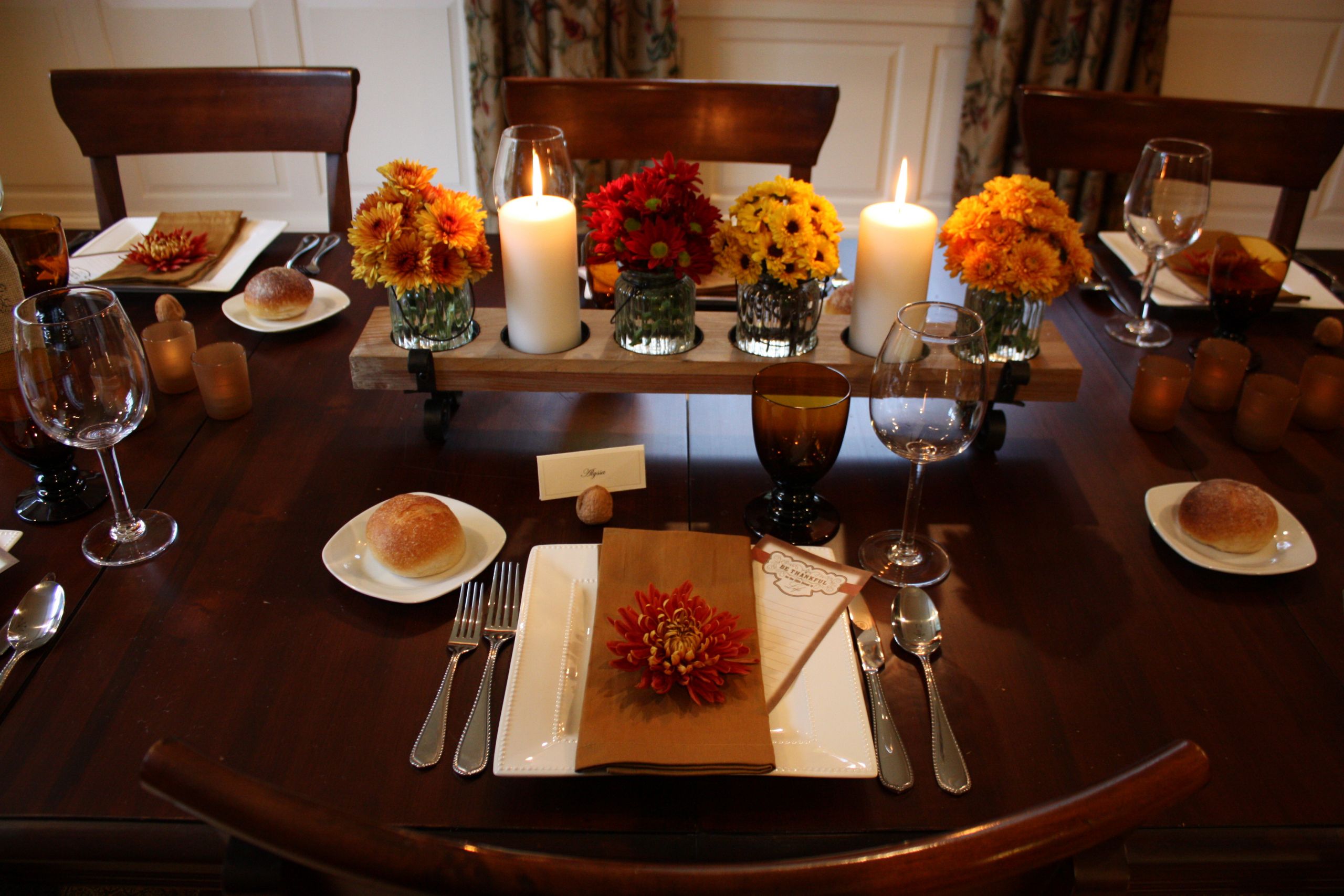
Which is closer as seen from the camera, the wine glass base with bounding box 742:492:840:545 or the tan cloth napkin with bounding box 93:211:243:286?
the wine glass base with bounding box 742:492:840:545

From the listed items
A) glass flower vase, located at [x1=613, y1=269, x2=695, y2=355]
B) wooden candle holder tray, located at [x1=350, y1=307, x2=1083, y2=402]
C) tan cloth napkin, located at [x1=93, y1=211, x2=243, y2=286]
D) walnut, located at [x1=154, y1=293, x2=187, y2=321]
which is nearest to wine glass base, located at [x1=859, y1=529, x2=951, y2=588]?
wooden candle holder tray, located at [x1=350, y1=307, x2=1083, y2=402]

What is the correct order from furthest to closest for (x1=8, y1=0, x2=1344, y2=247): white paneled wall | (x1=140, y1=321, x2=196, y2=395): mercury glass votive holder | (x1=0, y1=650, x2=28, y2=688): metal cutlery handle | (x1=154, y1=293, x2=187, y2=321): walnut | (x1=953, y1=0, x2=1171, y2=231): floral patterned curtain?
1. (x1=8, y1=0, x2=1344, y2=247): white paneled wall
2. (x1=953, y1=0, x2=1171, y2=231): floral patterned curtain
3. (x1=154, y1=293, x2=187, y2=321): walnut
4. (x1=140, y1=321, x2=196, y2=395): mercury glass votive holder
5. (x1=0, y1=650, x2=28, y2=688): metal cutlery handle

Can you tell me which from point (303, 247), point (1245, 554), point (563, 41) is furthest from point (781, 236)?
point (563, 41)

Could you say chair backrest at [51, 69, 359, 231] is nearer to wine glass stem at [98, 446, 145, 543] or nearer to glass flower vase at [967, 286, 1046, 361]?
wine glass stem at [98, 446, 145, 543]

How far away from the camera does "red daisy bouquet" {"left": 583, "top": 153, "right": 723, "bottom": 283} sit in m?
1.00

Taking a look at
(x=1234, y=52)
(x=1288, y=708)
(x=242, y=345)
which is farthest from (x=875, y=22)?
(x=1288, y=708)

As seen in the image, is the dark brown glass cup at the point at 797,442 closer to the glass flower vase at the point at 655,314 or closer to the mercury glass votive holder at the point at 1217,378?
the glass flower vase at the point at 655,314

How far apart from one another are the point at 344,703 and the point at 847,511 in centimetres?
53

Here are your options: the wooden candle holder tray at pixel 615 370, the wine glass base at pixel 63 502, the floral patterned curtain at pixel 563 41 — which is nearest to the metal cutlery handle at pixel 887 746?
the wooden candle holder tray at pixel 615 370

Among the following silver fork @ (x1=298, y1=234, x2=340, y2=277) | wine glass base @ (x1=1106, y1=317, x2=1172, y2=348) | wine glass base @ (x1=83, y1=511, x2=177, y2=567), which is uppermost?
silver fork @ (x1=298, y1=234, x2=340, y2=277)

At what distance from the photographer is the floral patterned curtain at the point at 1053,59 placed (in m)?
2.83

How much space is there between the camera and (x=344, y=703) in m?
0.78

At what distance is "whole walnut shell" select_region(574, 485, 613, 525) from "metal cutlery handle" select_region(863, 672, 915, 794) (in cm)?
32

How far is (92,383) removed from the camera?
876 mm
